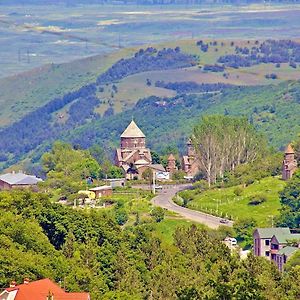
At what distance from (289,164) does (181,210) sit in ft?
40.8

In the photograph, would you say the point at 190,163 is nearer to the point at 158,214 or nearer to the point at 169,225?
the point at 158,214

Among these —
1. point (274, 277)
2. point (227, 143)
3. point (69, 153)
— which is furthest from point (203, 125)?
point (274, 277)

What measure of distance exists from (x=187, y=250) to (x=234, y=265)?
20.3m

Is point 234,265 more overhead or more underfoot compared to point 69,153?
more overhead

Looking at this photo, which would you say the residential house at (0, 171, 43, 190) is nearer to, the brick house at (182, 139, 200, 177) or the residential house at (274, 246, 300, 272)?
the brick house at (182, 139, 200, 177)

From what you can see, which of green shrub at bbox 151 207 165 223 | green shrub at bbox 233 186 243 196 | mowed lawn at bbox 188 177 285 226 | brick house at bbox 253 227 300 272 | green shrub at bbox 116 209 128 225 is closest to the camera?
brick house at bbox 253 227 300 272

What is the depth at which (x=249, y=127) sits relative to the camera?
17312cm

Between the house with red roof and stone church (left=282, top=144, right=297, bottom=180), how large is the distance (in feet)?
247

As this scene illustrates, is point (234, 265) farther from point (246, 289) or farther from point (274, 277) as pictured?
point (246, 289)

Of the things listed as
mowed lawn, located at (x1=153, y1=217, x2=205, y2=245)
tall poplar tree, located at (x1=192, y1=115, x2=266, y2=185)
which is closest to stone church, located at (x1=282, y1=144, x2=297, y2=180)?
tall poplar tree, located at (x1=192, y1=115, x2=266, y2=185)

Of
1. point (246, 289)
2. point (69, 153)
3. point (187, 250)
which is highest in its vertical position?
point (246, 289)

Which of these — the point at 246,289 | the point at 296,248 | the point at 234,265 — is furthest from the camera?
the point at 296,248

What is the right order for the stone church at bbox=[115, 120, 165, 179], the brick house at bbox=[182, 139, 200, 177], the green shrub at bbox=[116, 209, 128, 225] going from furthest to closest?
the stone church at bbox=[115, 120, 165, 179] → the brick house at bbox=[182, 139, 200, 177] → the green shrub at bbox=[116, 209, 128, 225]

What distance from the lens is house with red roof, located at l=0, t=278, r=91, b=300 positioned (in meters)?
82.4
